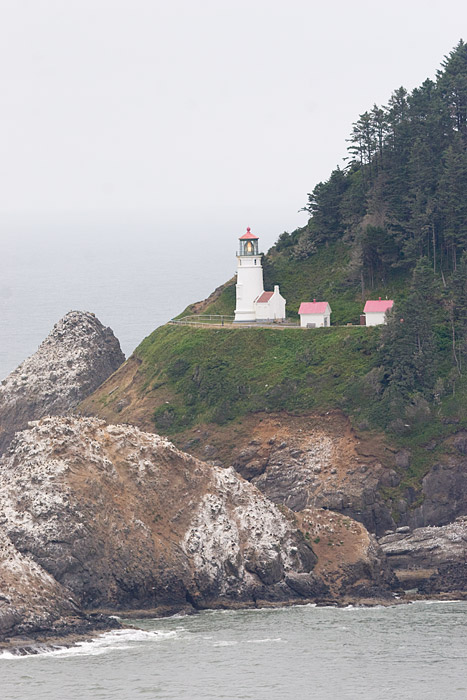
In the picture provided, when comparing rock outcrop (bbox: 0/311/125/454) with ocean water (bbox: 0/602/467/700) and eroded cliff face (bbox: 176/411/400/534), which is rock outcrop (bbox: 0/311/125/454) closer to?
eroded cliff face (bbox: 176/411/400/534)

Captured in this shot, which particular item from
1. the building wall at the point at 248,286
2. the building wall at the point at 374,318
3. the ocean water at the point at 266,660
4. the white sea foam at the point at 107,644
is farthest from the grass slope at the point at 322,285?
the white sea foam at the point at 107,644

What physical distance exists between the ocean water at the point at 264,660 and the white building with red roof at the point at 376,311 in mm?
35419

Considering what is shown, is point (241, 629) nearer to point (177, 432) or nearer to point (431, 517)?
point (431, 517)

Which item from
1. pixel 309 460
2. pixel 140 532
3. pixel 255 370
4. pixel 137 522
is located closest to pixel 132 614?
pixel 140 532

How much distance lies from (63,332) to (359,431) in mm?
34611

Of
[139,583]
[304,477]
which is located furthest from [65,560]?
[304,477]

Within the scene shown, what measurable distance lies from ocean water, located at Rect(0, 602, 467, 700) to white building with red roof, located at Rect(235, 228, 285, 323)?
42.8 metres

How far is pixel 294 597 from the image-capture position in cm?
8538

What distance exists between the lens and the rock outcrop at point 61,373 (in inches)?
4825

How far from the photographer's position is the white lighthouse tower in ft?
405

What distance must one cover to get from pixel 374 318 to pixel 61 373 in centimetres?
2666

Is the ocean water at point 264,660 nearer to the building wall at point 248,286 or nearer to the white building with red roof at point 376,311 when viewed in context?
the white building with red roof at point 376,311

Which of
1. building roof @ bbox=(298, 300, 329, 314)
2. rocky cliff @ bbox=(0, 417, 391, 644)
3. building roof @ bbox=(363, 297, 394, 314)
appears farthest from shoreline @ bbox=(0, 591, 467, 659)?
building roof @ bbox=(298, 300, 329, 314)

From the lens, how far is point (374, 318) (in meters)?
115
